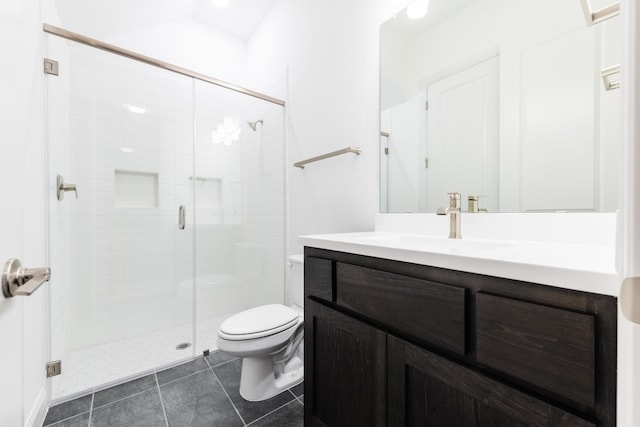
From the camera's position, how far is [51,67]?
143 centimetres

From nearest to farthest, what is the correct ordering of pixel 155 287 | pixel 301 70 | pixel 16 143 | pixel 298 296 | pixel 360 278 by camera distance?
pixel 16 143
pixel 360 278
pixel 298 296
pixel 301 70
pixel 155 287

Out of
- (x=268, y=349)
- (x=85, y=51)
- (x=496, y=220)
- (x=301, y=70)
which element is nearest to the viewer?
(x=496, y=220)

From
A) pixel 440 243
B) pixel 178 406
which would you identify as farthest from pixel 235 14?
pixel 178 406

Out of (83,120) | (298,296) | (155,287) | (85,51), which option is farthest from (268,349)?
(85,51)

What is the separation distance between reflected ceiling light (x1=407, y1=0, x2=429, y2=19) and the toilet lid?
5.36 ft

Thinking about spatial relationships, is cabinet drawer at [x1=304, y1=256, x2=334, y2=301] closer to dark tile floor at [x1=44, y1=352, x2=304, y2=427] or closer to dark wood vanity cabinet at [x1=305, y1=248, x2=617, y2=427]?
dark wood vanity cabinet at [x1=305, y1=248, x2=617, y2=427]

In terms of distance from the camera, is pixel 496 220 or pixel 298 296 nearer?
pixel 496 220

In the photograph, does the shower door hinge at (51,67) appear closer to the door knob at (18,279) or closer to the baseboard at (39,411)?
the door knob at (18,279)

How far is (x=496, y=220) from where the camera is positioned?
105cm

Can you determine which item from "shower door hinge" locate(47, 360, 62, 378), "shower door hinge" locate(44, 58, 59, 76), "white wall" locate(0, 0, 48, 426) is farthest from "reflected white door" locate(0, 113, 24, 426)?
"shower door hinge" locate(44, 58, 59, 76)

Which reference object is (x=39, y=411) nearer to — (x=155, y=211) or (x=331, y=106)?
(x=155, y=211)

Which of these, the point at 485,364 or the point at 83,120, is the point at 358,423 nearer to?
the point at 485,364

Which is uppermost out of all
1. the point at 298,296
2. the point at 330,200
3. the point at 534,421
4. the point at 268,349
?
the point at 330,200

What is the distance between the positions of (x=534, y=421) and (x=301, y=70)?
2.18m
